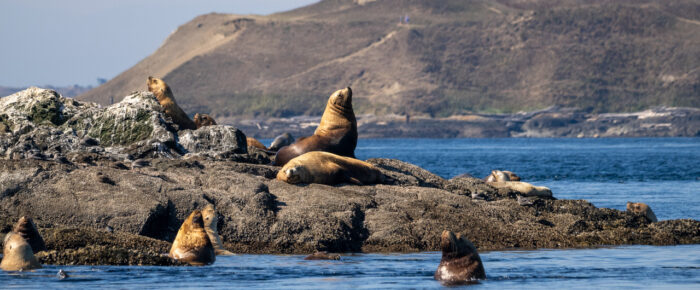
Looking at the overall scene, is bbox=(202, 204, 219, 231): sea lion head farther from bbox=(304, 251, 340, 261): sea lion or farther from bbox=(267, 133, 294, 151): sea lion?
bbox=(267, 133, 294, 151): sea lion

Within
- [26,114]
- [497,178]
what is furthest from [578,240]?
[26,114]

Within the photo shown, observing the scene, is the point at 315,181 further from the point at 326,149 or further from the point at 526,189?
the point at 526,189

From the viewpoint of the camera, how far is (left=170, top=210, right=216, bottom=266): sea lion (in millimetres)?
14047

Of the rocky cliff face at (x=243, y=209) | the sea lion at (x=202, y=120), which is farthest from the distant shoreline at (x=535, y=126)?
the rocky cliff face at (x=243, y=209)

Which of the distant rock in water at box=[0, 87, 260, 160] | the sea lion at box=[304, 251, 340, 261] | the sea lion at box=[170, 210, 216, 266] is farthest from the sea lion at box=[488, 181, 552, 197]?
the sea lion at box=[170, 210, 216, 266]

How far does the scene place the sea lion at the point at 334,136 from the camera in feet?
66.4

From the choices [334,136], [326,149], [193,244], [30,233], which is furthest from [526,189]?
[30,233]

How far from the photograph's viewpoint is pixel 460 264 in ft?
42.3

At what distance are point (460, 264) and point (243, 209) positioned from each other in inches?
178

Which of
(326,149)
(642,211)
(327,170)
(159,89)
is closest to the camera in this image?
(327,170)

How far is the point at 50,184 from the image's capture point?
1599cm

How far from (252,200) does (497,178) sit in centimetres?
967

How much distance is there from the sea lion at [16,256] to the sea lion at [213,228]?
2.79 meters

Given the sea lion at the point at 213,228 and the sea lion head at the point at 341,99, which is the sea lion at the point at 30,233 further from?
the sea lion head at the point at 341,99
